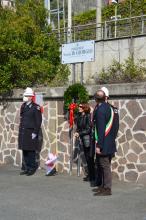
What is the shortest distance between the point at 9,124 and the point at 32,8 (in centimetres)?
358

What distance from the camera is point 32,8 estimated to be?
15.8 meters

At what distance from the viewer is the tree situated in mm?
14430

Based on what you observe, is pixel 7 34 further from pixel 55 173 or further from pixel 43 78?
pixel 55 173

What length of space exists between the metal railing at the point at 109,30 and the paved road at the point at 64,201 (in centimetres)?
1247

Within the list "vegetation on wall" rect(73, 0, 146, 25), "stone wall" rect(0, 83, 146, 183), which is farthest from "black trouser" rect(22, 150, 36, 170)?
"vegetation on wall" rect(73, 0, 146, 25)

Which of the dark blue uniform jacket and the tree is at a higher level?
the tree

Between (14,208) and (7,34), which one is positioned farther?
(7,34)

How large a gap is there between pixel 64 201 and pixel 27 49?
240 inches

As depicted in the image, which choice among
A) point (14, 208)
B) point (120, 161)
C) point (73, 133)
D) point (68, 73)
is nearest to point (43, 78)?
point (68, 73)

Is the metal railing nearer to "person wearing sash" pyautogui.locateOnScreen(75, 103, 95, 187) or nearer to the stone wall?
the stone wall

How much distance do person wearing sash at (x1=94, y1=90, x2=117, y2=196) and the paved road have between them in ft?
0.87

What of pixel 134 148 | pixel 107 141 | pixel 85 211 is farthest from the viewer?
pixel 134 148

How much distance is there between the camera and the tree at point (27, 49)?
47.3ft

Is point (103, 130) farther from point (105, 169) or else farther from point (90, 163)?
point (90, 163)
